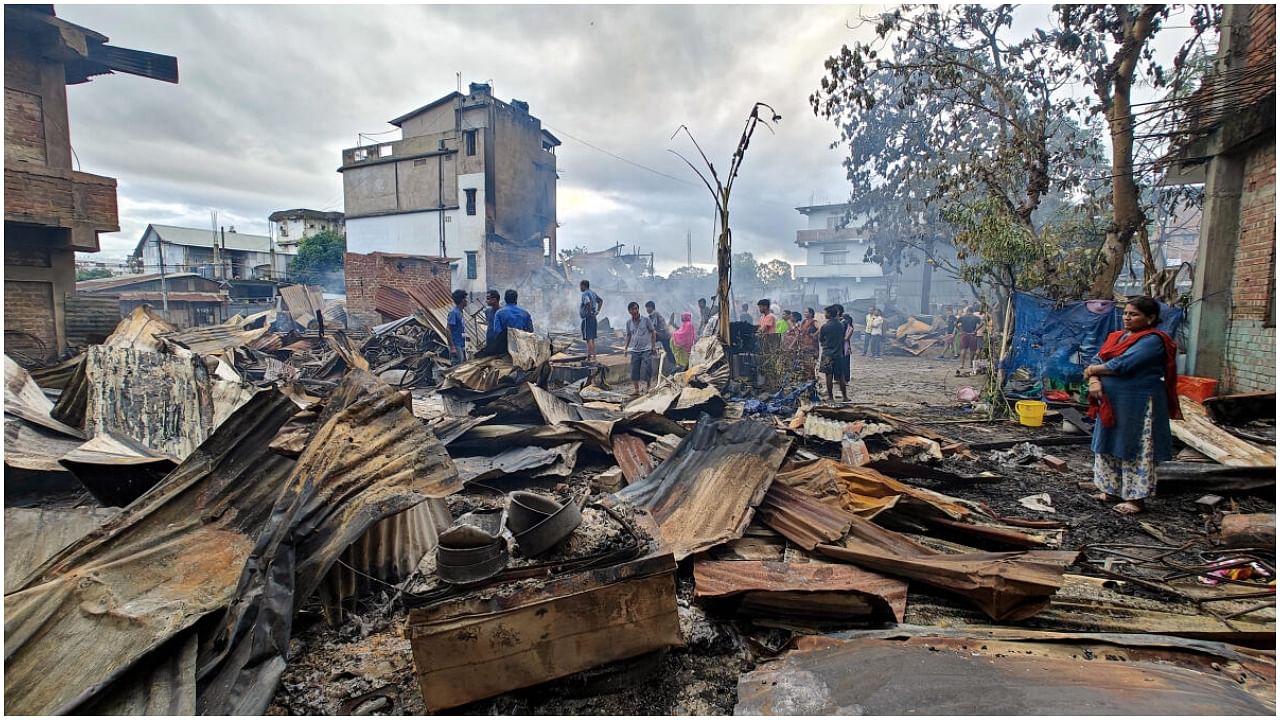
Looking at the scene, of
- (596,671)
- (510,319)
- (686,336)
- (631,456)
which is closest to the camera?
(596,671)

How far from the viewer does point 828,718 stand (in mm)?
1812

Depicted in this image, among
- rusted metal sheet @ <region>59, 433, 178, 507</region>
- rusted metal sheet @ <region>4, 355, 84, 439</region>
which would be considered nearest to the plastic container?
rusted metal sheet @ <region>59, 433, 178, 507</region>

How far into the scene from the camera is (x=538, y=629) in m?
2.03

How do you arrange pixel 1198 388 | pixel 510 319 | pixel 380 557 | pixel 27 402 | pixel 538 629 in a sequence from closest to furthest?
pixel 538 629 < pixel 380 557 < pixel 27 402 < pixel 1198 388 < pixel 510 319

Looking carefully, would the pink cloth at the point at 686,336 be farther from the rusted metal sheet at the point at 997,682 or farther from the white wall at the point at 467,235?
the white wall at the point at 467,235

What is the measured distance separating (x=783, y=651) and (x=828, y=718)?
52 centimetres

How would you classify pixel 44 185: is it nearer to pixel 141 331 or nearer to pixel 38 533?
pixel 141 331

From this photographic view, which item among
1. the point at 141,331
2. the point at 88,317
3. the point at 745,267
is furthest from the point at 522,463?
the point at 745,267

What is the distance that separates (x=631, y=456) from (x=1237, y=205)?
8.56 metres

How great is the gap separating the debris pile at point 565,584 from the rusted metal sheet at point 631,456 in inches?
11.9

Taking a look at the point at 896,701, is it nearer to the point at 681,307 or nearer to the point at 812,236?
the point at 681,307

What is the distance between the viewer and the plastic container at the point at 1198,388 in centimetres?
652

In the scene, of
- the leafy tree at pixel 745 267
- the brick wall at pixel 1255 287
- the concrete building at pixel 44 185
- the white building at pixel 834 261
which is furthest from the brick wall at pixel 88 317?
the leafy tree at pixel 745 267

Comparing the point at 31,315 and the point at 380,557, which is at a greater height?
the point at 31,315
